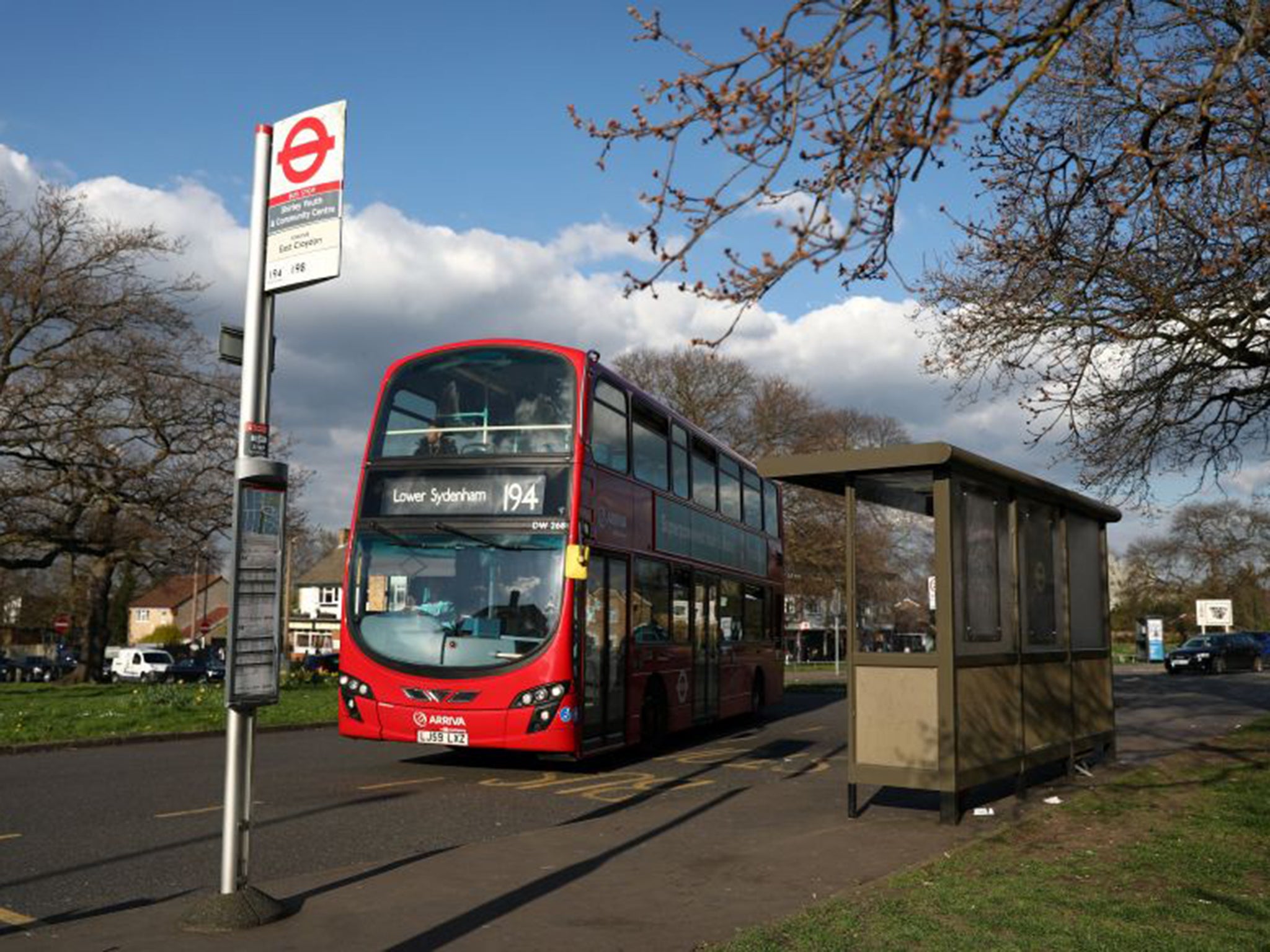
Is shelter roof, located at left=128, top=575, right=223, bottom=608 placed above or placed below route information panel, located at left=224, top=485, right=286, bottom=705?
above

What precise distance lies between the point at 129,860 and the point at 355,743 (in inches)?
363

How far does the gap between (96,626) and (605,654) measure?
2847 cm

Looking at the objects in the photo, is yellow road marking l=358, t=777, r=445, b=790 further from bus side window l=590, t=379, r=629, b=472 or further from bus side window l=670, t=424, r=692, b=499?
bus side window l=670, t=424, r=692, b=499

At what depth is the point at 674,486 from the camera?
16266 millimetres

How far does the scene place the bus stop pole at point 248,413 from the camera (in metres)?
6.09

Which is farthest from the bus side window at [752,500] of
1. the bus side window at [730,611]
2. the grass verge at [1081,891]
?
the grass verge at [1081,891]

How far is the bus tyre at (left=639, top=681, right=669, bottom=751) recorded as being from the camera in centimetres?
1496

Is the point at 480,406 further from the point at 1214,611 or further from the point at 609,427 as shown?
the point at 1214,611

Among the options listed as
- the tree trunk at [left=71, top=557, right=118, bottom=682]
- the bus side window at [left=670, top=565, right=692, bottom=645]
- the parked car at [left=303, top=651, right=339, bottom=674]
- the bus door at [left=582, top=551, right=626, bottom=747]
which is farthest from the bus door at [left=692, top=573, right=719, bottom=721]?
the parked car at [left=303, top=651, right=339, bottom=674]

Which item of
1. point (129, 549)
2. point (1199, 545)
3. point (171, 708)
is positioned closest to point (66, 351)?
point (129, 549)

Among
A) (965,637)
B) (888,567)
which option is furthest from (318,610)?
(965,637)

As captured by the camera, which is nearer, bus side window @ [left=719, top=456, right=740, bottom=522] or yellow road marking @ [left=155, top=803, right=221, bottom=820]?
yellow road marking @ [left=155, top=803, right=221, bottom=820]

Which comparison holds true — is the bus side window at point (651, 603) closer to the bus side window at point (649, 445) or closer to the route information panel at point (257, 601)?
the bus side window at point (649, 445)

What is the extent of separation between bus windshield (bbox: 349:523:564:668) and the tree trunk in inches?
1022
